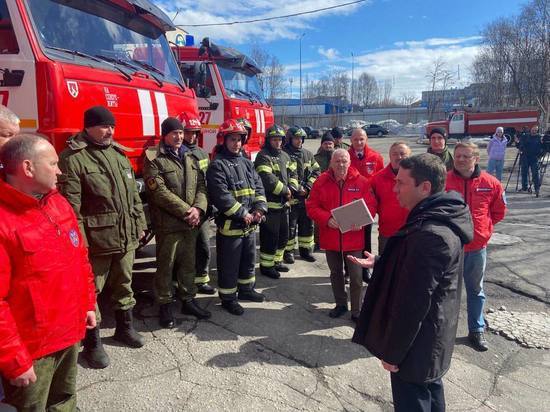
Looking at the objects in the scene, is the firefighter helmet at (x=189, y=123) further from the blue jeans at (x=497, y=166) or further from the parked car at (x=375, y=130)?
the parked car at (x=375, y=130)

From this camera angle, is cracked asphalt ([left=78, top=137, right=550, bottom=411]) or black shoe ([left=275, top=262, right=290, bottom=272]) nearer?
cracked asphalt ([left=78, top=137, right=550, bottom=411])

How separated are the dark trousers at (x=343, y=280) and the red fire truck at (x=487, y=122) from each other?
28.5 meters

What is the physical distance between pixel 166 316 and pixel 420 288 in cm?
264

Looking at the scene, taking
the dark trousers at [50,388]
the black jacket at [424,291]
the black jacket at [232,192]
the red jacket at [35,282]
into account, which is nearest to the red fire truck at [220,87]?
the black jacket at [232,192]

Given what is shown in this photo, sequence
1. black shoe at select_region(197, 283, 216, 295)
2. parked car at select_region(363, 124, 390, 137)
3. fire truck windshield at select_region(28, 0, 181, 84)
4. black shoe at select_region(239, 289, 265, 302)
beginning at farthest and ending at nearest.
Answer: parked car at select_region(363, 124, 390, 137)
black shoe at select_region(197, 283, 216, 295)
black shoe at select_region(239, 289, 265, 302)
fire truck windshield at select_region(28, 0, 181, 84)

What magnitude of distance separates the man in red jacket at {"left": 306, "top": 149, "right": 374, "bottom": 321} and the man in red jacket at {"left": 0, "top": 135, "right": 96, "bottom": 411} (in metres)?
2.50

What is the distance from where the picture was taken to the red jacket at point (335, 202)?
13.2 feet

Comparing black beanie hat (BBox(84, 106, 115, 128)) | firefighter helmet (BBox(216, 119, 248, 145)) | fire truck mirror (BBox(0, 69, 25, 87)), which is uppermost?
fire truck mirror (BBox(0, 69, 25, 87))

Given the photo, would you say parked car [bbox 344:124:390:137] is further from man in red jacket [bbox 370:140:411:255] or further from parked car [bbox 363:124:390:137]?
man in red jacket [bbox 370:140:411:255]

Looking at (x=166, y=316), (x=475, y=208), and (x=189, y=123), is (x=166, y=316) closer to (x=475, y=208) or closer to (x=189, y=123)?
(x=189, y=123)

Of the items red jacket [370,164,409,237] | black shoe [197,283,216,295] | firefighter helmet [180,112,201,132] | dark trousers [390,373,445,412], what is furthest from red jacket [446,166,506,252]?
black shoe [197,283,216,295]

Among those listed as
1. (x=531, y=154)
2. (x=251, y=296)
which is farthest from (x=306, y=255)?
(x=531, y=154)

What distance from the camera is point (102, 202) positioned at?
3008 millimetres

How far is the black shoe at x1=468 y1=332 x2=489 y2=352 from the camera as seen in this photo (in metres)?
3.58
